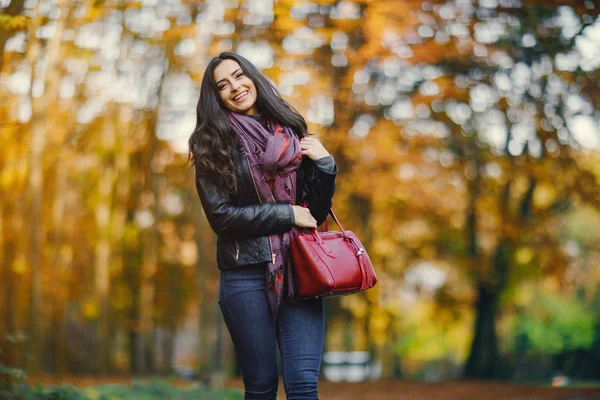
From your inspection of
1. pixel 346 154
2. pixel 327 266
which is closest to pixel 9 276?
pixel 346 154

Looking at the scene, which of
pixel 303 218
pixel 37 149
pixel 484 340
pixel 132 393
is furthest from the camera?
pixel 484 340

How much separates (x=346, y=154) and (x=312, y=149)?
383 inches

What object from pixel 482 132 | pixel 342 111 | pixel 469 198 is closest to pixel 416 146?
pixel 342 111

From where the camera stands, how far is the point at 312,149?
3529mm

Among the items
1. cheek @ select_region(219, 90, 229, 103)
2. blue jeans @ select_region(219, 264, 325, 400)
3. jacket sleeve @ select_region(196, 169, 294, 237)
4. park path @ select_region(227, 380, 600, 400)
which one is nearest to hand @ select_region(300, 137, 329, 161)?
jacket sleeve @ select_region(196, 169, 294, 237)

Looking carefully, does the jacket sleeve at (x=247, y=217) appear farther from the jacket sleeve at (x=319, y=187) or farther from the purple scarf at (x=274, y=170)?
the jacket sleeve at (x=319, y=187)

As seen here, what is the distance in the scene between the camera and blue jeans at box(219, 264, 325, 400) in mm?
3373

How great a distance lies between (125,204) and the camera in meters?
21.4

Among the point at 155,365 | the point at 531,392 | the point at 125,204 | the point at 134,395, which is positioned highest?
the point at 125,204

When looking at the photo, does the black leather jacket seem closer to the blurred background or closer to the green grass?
the blurred background

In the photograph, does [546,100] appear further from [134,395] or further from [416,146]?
[134,395]

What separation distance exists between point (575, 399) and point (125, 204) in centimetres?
1459

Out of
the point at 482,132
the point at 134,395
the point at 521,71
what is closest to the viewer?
the point at 134,395

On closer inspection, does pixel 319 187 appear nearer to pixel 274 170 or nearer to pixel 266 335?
pixel 274 170
